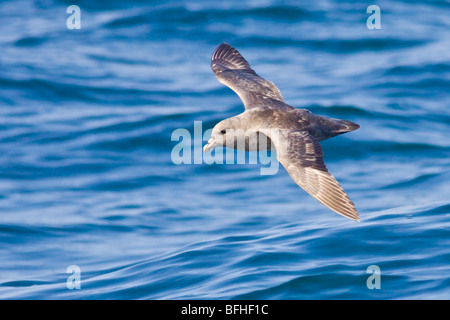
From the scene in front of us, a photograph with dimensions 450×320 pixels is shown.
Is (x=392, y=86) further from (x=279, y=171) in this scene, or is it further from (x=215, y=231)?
(x=215, y=231)

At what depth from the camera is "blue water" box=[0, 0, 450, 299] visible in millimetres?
11109

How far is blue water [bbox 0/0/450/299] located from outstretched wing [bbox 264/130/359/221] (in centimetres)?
197

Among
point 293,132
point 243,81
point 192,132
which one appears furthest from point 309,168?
point 192,132

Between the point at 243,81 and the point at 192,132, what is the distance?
4.74 m

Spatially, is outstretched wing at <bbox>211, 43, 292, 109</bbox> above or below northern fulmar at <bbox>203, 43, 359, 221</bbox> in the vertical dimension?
above

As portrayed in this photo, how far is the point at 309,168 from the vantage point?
8.98 metres

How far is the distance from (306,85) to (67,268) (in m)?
7.63

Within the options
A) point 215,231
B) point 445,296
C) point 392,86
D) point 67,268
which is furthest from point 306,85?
point 445,296

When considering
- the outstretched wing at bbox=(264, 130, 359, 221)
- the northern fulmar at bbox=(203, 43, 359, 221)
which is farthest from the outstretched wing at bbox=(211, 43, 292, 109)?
the outstretched wing at bbox=(264, 130, 359, 221)

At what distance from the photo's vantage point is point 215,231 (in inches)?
518

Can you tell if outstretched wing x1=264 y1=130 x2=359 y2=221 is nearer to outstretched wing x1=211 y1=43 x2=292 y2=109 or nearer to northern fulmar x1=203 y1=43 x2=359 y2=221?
northern fulmar x1=203 y1=43 x2=359 y2=221

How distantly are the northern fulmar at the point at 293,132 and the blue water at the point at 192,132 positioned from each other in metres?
1.97

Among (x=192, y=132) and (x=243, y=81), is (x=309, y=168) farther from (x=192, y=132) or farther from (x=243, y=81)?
(x=192, y=132)

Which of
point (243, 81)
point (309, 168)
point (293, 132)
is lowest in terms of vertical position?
point (309, 168)
